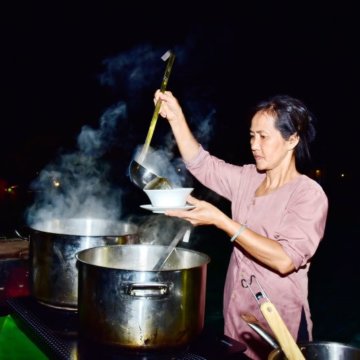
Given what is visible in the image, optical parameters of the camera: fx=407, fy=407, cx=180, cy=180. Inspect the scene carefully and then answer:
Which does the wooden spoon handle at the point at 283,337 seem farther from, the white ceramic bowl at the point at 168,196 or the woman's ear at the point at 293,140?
the woman's ear at the point at 293,140

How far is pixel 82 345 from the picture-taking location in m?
1.62

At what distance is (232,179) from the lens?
2.72m

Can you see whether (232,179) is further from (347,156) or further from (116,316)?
(347,156)

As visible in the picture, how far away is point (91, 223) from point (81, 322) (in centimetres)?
108

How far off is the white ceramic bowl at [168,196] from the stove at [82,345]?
1.98 feet

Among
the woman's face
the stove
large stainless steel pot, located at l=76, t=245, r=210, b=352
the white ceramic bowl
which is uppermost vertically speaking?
the woman's face

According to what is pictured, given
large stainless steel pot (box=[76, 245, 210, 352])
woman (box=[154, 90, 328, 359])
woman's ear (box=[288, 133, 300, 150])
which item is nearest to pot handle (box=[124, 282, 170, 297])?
large stainless steel pot (box=[76, 245, 210, 352])

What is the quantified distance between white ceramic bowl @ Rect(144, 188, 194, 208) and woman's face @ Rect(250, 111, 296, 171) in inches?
Result: 22.4

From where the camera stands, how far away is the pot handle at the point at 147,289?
1.45m

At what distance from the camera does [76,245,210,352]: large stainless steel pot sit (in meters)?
1.47

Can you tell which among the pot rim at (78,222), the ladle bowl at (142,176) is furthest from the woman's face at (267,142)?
the pot rim at (78,222)

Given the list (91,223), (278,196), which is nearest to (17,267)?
(91,223)

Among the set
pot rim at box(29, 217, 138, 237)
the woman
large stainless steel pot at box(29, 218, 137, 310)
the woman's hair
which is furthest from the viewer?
pot rim at box(29, 217, 138, 237)

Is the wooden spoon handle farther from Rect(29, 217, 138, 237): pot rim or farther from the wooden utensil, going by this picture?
Rect(29, 217, 138, 237): pot rim
